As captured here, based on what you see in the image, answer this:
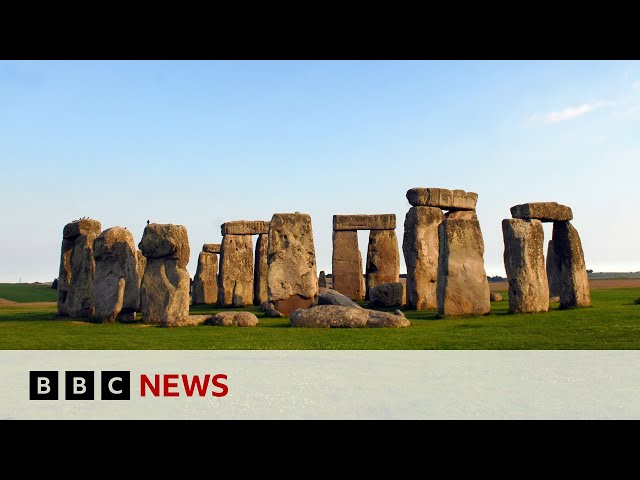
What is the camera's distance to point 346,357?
7934 millimetres

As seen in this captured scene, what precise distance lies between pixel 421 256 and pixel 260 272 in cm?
664

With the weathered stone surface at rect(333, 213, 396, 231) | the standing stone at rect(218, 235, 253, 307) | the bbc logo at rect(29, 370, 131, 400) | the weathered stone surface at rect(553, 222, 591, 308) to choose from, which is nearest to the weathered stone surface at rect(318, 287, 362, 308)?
the weathered stone surface at rect(553, 222, 591, 308)

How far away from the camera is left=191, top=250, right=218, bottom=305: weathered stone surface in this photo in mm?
22516

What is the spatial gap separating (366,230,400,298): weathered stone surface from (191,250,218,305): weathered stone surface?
17.6 feet

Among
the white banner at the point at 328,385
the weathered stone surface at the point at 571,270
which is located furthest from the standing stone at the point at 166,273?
the weathered stone surface at the point at 571,270

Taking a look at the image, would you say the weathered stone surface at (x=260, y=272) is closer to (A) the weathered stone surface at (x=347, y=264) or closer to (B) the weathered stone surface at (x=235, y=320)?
(A) the weathered stone surface at (x=347, y=264)

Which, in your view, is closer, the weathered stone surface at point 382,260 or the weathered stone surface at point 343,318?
the weathered stone surface at point 343,318

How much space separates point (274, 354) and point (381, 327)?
3648 mm

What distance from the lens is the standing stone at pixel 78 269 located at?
576 inches

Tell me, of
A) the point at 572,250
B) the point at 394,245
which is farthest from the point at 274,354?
the point at 394,245

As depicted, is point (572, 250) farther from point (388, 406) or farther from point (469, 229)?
point (388, 406)

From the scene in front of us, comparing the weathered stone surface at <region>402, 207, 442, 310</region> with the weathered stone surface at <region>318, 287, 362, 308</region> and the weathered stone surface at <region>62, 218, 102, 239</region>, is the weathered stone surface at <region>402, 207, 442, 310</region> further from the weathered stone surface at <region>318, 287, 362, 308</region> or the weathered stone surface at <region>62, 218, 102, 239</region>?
the weathered stone surface at <region>62, 218, 102, 239</region>

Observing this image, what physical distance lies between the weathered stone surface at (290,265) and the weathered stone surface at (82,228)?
412 cm

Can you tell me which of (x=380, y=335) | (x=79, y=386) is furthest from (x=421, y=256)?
(x=79, y=386)
